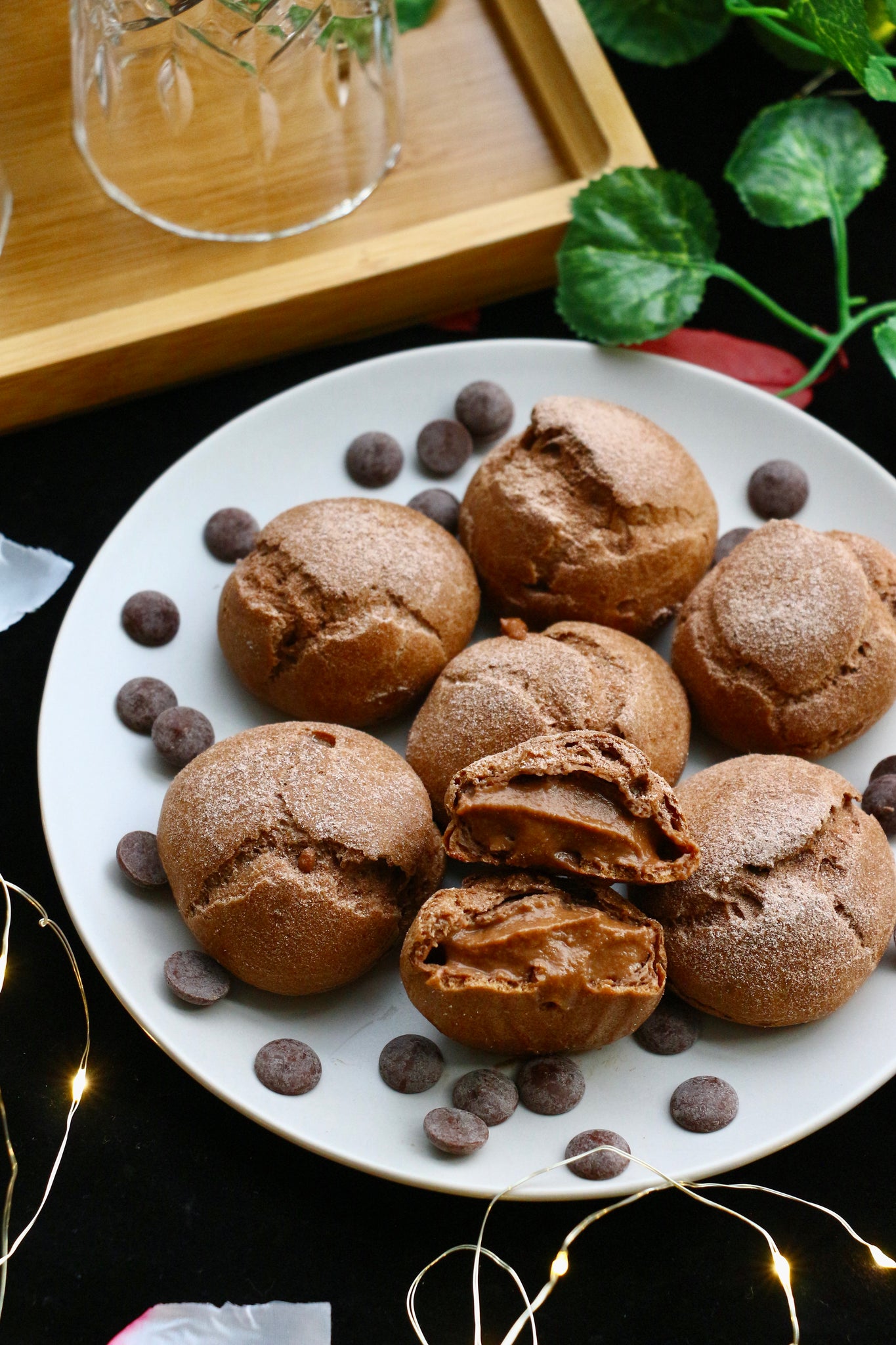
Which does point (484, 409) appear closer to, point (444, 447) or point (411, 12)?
point (444, 447)

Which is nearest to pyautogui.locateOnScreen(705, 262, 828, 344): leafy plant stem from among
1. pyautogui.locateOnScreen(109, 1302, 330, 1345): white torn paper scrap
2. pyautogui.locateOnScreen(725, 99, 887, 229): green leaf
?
pyautogui.locateOnScreen(725, 99, 887, 229): green leaf

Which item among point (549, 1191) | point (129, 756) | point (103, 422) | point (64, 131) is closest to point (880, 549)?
point (549, 1191)

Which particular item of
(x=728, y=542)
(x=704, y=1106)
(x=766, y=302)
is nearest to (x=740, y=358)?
(x=766, y=302)

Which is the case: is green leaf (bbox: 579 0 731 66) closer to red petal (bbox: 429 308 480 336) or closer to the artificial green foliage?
the artificial green foliage

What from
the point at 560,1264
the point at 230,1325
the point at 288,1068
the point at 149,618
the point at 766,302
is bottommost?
the point at 230,1325

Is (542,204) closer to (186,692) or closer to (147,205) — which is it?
(147,205)
